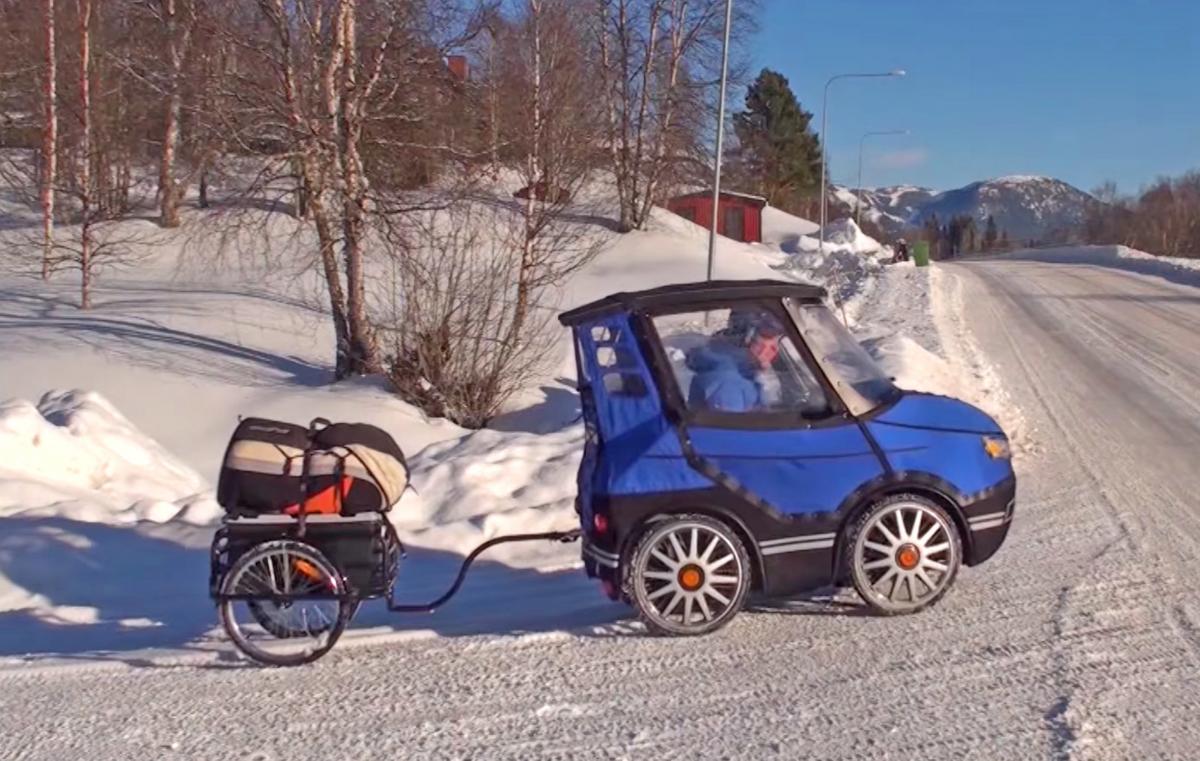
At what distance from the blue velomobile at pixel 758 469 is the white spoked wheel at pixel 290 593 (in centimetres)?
116

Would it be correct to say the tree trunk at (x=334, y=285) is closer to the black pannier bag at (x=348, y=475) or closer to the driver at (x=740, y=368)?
the black pannier bag at (x=348, y=475)

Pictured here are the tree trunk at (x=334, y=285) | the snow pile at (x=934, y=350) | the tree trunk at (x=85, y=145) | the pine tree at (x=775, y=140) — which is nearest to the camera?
the snow pile at (x=934, y=350)

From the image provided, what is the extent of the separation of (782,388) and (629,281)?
29297mm

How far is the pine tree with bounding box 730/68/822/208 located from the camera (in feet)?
248

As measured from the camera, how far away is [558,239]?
58.0 feet

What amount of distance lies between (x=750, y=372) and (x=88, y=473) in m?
5.81

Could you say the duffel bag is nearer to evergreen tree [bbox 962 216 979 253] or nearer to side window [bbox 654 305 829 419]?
side window [bbox 654 305 829 419]

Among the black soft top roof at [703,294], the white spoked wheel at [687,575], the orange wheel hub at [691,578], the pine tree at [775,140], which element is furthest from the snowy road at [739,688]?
the pine tree at [775,140]

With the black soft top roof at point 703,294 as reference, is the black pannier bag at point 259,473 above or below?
below

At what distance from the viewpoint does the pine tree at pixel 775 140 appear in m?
75.6

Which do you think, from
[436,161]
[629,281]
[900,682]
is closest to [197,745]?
[900,682]

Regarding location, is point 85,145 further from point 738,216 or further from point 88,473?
point 738,216

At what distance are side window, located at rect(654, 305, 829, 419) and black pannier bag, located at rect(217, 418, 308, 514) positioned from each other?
1726 millimetres

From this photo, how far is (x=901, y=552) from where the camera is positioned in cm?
564
